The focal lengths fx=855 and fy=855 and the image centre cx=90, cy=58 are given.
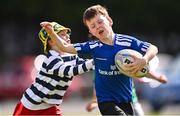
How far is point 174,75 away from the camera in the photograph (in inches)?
814

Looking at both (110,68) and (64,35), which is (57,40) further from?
(110,68)

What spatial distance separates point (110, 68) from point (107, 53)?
0.18 meters


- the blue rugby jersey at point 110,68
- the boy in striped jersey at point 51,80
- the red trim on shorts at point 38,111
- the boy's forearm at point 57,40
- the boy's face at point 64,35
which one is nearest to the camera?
the blue rugby jersey at point 110,68

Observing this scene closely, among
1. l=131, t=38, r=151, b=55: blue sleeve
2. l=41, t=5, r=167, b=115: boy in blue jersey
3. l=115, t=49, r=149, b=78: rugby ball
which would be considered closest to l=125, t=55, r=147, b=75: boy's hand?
l=115, t=49, r=149, b=78: rugby ball

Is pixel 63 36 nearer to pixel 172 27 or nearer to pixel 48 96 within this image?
pixel 48 96

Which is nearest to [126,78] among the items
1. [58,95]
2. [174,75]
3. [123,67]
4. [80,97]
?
[123,67]

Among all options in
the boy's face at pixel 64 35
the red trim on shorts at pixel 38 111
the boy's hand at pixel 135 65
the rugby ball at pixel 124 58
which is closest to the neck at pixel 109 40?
the rugby ball at pixel 124 58

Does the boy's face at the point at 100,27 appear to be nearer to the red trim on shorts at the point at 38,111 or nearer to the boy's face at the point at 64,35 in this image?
the boy's face at the point at 64,35

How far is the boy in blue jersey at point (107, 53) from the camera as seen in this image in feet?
32.8

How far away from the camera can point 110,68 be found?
392 inches

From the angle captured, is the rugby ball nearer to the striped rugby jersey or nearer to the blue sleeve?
the blue sleeve

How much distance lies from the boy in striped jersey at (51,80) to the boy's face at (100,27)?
0.56 meters

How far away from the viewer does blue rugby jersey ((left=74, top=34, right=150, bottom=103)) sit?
9.97 meters

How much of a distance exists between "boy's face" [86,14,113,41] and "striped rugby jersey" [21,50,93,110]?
0.60m
